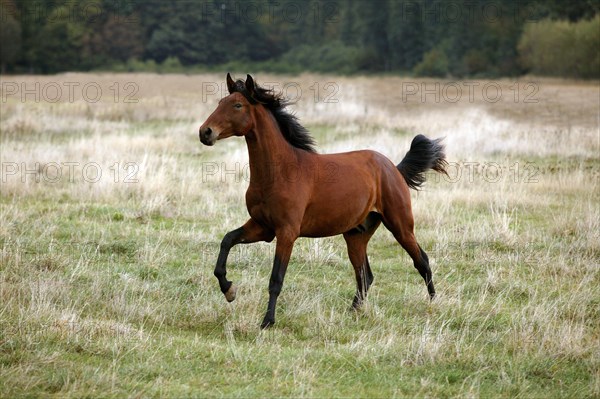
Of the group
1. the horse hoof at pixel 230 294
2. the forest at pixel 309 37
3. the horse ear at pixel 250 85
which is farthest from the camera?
the forest at pixel 309 37

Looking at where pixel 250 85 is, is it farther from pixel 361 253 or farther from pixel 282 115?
pixel 361 253

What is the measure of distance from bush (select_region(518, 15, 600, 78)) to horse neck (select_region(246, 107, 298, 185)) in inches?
1654

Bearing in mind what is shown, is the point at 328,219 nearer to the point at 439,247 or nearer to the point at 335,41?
the point at 439,247

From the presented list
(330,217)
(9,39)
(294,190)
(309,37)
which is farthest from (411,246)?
(309,37)

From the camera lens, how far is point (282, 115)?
23.7 feet

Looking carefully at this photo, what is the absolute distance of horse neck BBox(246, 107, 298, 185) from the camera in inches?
272

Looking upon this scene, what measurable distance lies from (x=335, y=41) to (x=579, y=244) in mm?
80148

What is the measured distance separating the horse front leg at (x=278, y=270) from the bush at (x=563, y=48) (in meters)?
42.4

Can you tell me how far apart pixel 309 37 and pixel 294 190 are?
84.8 meters

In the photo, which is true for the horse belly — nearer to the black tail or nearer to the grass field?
the grass field

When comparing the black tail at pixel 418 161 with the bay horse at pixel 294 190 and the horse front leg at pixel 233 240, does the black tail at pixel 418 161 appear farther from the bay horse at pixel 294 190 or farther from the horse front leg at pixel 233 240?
the horse front leg at pixel 233 240

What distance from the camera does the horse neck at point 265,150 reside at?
691cm

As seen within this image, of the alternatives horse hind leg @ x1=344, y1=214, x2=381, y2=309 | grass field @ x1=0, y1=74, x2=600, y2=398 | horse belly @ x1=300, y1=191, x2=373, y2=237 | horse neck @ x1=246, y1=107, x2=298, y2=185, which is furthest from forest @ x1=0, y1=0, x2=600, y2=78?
horse neck @ x1=246, y1=107, x2=298, y2=185

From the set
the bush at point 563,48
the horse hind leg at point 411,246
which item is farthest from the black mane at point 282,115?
the bush at point 563,48
